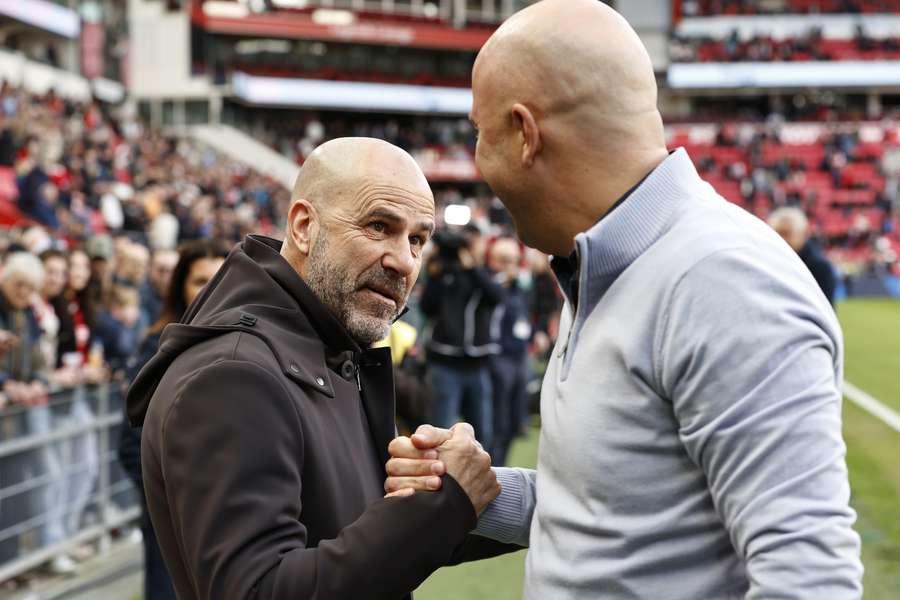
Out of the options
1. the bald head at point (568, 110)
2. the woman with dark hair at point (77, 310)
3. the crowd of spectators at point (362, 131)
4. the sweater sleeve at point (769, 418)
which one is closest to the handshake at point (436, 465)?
the bald head at point (568, 110)

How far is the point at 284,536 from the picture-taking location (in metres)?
1.71

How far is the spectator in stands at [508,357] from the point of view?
27.9ft

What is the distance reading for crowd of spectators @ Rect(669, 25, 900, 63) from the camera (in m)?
46.3

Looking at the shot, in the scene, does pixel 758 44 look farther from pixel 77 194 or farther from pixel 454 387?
pixel 454 387

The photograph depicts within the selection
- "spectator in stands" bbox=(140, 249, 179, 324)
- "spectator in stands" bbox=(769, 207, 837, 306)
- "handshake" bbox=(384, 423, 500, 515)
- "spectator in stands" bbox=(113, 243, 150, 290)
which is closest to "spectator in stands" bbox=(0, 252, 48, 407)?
"spectator in stands" bbox=(140, 249, 179, 324)

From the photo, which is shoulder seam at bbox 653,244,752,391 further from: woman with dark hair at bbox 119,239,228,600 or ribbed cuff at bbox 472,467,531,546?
woman with dark hair at bbox 119,239,228,600

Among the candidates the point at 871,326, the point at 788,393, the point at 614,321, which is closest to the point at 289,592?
the point at 614,321

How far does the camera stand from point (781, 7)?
48812 mm

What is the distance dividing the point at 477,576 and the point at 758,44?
45436mm

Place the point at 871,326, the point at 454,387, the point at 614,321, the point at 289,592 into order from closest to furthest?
the point at 614,321, the point at 289,592, the point at 454,387, the point at 871,326

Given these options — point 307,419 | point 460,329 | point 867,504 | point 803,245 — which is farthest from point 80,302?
point 867,504

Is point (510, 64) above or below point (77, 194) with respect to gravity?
above

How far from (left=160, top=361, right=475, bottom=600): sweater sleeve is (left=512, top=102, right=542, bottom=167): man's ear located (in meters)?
0.61

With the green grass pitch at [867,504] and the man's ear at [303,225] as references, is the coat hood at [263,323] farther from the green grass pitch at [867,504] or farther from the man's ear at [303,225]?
the green grass pitch at [867,504]
